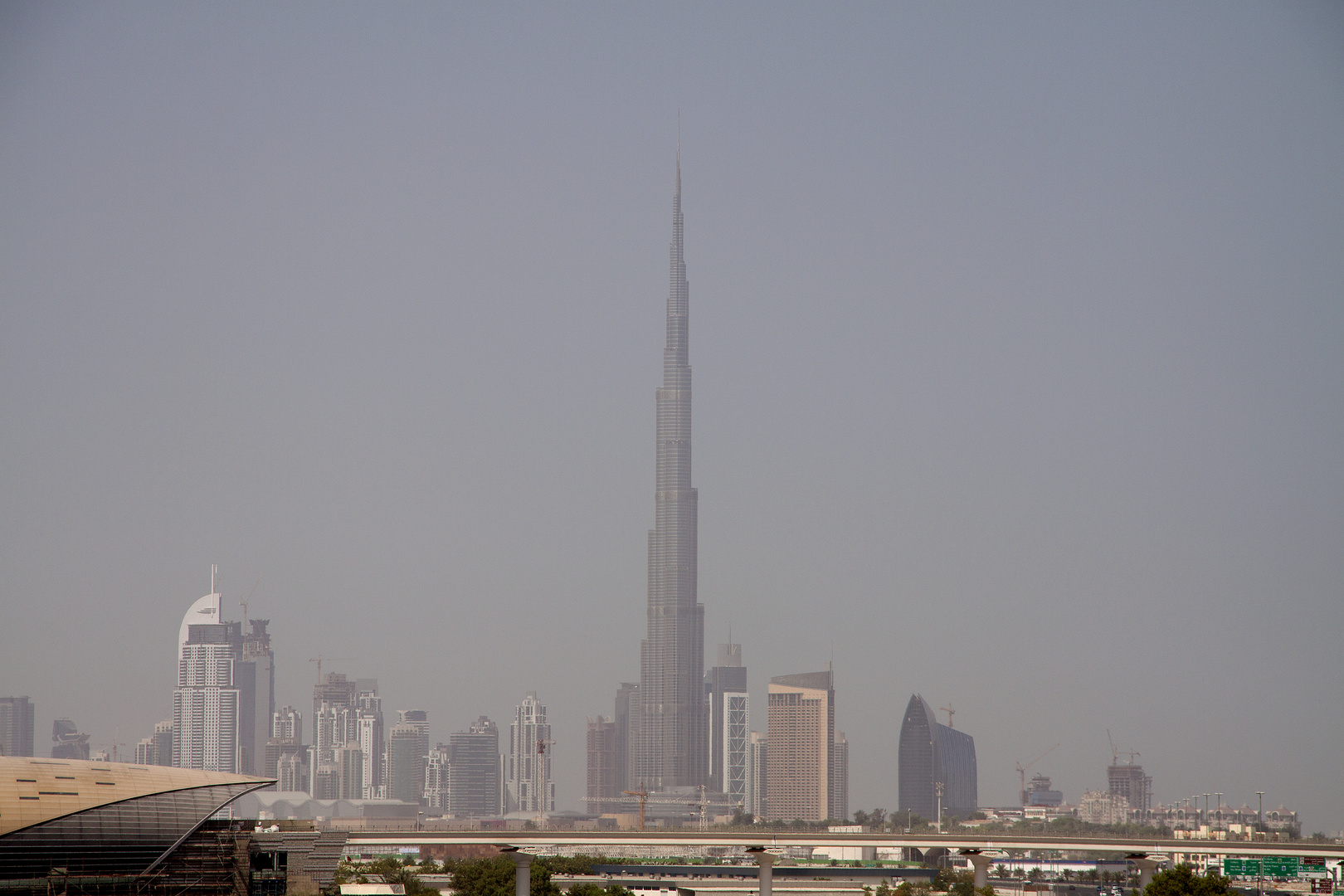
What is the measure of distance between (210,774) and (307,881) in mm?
9646

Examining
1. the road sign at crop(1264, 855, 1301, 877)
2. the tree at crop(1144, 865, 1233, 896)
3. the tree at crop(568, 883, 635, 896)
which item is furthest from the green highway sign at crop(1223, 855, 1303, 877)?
the tree at crop(1144, 865, 1233, 896)

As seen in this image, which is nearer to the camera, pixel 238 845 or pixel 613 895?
pixel 238 845

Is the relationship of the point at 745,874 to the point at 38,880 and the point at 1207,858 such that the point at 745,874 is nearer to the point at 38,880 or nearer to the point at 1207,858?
the point at 1207,858

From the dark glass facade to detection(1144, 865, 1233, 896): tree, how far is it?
190ft

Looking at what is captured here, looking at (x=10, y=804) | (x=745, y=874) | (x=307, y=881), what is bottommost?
(x=745, y=874)

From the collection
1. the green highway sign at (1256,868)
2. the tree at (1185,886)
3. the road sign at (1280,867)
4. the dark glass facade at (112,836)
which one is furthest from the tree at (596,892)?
the road sign at (1280,867)

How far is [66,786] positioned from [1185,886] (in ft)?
220

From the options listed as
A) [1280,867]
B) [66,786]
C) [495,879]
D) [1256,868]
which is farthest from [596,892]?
[1280,867]

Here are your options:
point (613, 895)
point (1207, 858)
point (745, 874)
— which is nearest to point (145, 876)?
point (613, 895)

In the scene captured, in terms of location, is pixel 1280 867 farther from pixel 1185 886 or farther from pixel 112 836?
pixel 112 836

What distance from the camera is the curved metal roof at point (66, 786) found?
8962 cm

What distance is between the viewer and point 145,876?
95.2 m

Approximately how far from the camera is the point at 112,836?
93.8 meters

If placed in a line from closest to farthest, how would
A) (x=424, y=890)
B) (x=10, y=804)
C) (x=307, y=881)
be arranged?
1. (x=10, y=804)
2. (x=307, y=881)
3. (x=424, y=890)
